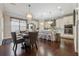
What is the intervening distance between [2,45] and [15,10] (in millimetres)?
1664

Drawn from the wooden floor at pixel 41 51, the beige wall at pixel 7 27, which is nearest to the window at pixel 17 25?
the beige wall at pixel 7 27

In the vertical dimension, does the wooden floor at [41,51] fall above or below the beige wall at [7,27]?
below

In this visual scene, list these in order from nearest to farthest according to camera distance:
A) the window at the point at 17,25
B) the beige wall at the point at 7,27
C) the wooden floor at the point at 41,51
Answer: the wooden floor at the point at 41,51 < the window at the point at 17,25 < the beige wall at the point at 7,27

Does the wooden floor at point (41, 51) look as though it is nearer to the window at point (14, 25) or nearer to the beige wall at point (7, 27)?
the beige wall at point (7, 27)

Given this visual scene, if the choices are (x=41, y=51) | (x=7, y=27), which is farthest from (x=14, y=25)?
(x=41, y=51)

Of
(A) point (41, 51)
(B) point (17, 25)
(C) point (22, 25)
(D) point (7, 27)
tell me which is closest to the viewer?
(A) point (41, 51)

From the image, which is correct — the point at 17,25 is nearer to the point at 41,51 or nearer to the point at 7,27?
the point at 7,27

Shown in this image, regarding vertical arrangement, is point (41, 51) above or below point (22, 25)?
below

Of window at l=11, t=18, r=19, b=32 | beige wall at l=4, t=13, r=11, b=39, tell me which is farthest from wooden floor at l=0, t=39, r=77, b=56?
window at l=11, t=18, r=19, b=32

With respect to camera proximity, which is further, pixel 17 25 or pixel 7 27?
pixel 7 27

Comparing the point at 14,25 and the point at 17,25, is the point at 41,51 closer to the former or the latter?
the point at 17,25

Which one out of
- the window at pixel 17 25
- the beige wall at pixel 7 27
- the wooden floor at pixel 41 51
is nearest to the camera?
the wooden floor at pixel 41 51

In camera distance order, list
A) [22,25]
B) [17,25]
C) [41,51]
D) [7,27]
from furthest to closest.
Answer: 1. [7,27]
2. [22,25]
3. [17,25]
4. [41,51]

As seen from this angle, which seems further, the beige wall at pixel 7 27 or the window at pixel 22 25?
the beige wall at pixel 7 27
